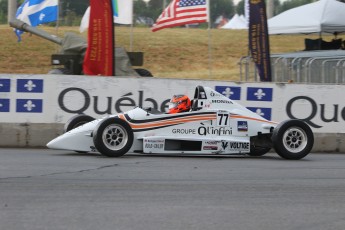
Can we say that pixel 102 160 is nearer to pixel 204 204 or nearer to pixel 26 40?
pixel 204 204

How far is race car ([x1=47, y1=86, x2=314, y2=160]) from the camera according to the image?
13484 millimetres

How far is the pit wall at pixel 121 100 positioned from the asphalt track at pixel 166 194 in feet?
8.72

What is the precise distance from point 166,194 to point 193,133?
4.63 m

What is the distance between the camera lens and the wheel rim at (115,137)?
13.4 m

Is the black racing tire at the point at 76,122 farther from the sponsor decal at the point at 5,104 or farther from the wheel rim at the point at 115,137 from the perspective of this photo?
the sponsor decal at the point at 5,104

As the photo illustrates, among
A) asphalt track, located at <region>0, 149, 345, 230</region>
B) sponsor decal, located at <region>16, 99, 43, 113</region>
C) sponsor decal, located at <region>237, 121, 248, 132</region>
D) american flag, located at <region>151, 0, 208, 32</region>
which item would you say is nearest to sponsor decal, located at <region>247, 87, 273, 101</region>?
sponsor decal, located at <region>237, 121, 248, 132</region>

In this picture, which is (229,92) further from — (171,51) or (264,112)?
(171,51)

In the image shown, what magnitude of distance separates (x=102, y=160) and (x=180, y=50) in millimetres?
28610

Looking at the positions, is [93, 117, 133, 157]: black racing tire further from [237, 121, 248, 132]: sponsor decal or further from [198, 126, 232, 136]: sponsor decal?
[237, 121, 248, 132]: sponsor decal

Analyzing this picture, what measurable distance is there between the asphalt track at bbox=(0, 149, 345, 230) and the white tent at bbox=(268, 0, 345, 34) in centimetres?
1359

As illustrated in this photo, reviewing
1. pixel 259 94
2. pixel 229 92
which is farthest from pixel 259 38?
pixel 229 92

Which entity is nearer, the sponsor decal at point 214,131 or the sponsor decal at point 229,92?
the sponsor decal at point 214,131

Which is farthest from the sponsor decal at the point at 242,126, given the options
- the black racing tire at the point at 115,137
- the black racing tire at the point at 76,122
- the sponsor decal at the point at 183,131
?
the black racing tire at the point at 76,122

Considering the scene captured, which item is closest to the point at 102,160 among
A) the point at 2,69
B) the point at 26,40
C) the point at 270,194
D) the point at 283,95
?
the point at 270,194
